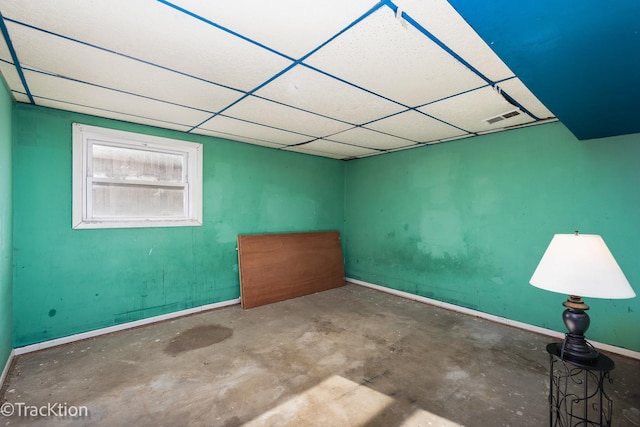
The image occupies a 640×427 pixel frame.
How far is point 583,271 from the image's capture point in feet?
4.98

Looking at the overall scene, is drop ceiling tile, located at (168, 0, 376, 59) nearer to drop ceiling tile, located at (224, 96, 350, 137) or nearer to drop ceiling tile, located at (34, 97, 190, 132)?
drop ceiling tile, located at (224, 96, 350, 137)

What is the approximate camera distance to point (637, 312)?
110 inches

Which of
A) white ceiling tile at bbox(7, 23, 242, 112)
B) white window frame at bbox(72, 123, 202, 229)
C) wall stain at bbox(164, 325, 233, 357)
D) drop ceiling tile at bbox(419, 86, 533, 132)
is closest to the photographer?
white ceiling tile at bbox(7, 23, 242, 112)

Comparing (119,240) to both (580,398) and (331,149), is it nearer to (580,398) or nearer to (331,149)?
(331,149)

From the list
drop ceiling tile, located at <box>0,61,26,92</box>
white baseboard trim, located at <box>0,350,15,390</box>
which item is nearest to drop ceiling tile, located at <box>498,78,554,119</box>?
drop ceiling tile, located at <box>0,61,26,92</box>

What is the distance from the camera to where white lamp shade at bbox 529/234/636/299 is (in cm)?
147

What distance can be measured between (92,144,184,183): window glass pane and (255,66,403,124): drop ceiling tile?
1.93 m

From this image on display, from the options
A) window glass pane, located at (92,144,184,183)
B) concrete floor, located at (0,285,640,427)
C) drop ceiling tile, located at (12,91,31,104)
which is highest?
drop ceiling tile, located at (12,91,31,104)

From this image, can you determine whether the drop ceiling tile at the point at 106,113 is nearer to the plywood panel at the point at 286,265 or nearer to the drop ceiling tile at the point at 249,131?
the drop ceiling tile at the point at 249,131

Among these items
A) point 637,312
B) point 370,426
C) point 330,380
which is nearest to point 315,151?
point 330,380

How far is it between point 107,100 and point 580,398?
4537 mm

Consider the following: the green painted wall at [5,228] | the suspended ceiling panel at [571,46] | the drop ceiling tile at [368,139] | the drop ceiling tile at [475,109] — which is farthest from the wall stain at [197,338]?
the suspended ceiling panel at [571,46]

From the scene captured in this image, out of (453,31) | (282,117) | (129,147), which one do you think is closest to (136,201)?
(129,147)

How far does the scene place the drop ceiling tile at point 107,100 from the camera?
2.35 meters
